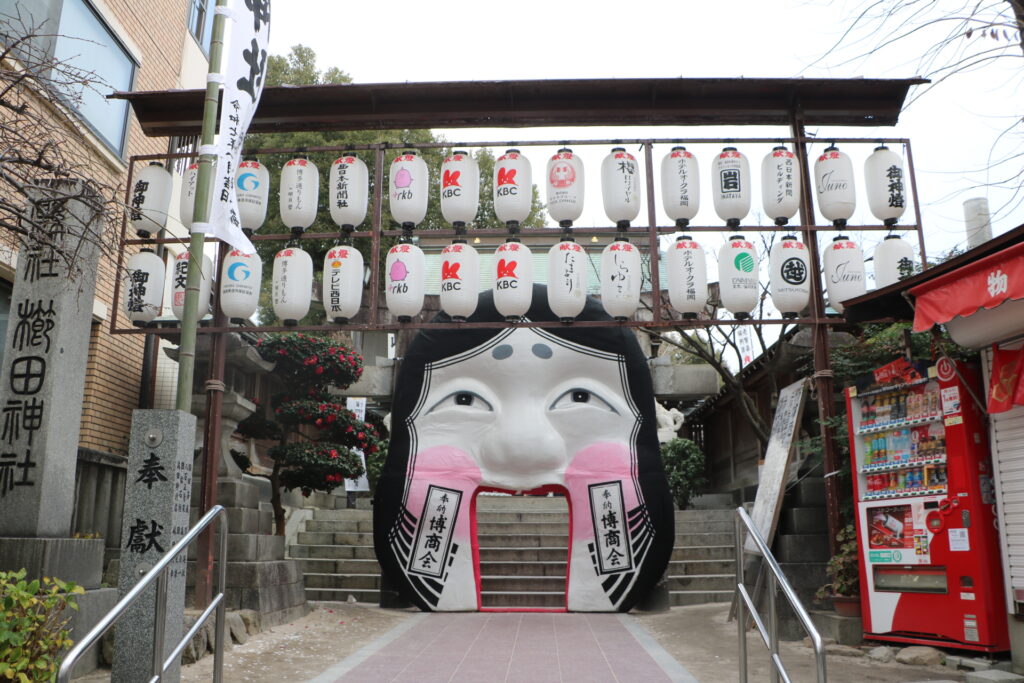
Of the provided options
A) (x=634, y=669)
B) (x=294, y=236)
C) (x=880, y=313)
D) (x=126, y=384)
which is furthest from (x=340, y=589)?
(x=880, y=313)

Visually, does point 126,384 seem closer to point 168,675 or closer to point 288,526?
point 288,526

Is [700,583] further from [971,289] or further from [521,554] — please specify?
[971,289]

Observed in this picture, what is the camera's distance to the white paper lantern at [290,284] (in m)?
9.15

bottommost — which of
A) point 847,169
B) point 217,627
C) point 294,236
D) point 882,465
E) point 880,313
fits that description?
point 217,627

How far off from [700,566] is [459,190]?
23.5 feet

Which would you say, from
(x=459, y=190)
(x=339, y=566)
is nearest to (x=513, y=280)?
(x=459, y=190)

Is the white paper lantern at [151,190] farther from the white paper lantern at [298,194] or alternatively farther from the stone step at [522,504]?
the stone step at [522,504]

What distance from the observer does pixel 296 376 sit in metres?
11.4

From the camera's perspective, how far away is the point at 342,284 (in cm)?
913

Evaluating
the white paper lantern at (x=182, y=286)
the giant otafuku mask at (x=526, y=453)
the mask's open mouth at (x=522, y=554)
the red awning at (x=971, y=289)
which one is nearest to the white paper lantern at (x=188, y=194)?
the white paper lantern at (x=182, y=286)

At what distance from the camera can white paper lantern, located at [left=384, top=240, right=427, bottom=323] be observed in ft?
29.8

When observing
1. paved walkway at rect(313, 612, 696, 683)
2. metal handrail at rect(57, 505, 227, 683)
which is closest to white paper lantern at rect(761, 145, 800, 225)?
paved walkway at rect(313, 612, 696, 683)

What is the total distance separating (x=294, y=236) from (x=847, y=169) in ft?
19.8

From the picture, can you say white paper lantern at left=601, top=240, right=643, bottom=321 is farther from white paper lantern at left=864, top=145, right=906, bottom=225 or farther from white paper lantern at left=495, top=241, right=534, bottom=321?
white paper lantern at left=864, top=145, right=906, bottom=225
